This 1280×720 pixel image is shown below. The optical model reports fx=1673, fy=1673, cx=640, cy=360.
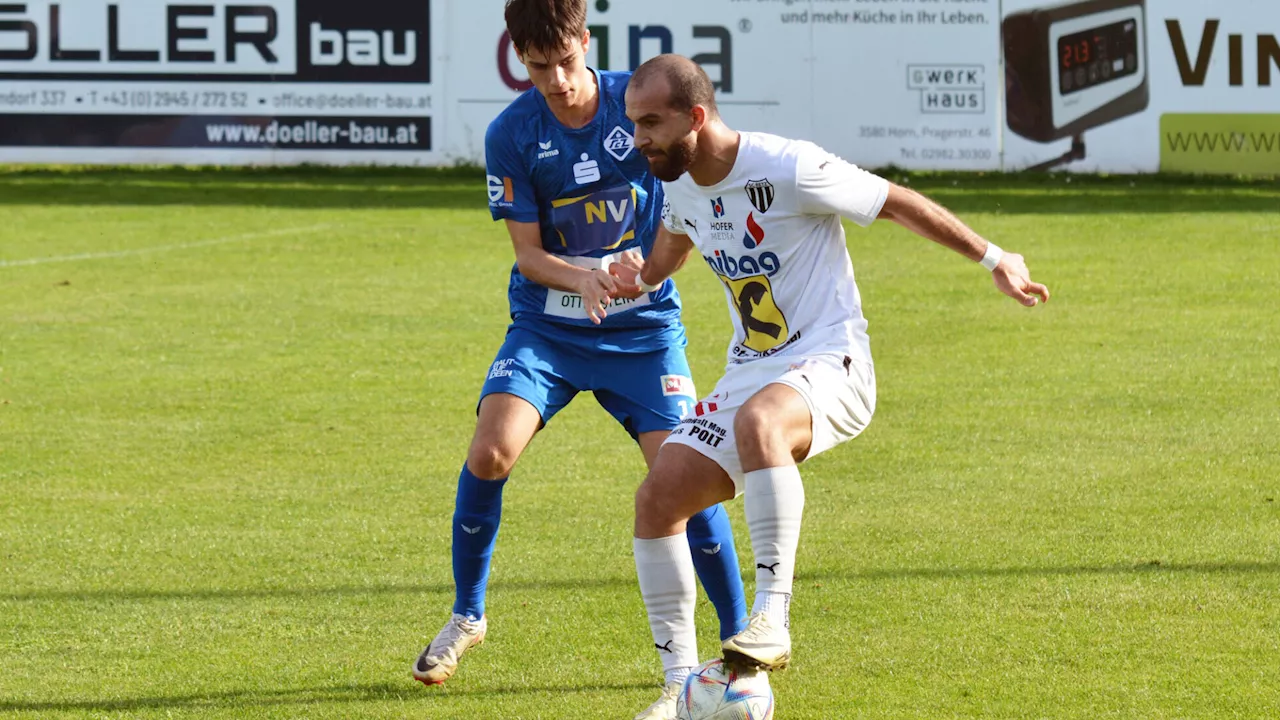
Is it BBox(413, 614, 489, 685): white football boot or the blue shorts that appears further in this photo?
the blue shorts

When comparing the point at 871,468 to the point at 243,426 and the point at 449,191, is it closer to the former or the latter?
the point at 243,426


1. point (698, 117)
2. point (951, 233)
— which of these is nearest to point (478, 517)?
point (698, 117)

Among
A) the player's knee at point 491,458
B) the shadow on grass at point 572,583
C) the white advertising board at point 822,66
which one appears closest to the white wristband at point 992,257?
the player's knee at point 491,458

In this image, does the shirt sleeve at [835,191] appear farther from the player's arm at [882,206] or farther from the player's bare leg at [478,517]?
the player's bare leg at [478,517]

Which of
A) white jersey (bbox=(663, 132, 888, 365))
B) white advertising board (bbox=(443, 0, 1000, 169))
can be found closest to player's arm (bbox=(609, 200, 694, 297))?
white jersey (bbox=(663, 132, 888, 365))

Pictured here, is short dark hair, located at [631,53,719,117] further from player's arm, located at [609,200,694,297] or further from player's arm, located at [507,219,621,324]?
player's arm, located at [507,219,621,324]

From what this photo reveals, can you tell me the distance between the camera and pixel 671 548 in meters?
4.89

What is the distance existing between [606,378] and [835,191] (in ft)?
3.72

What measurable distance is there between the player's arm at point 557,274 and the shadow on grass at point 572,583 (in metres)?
1.41

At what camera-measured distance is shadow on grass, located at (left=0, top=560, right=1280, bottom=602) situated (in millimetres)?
6266

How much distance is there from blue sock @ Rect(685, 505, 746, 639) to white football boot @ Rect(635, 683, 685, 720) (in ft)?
1.53

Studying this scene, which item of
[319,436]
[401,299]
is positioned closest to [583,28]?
[319,436]

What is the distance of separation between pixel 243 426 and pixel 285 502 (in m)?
1.69

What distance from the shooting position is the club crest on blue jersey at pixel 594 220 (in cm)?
563
